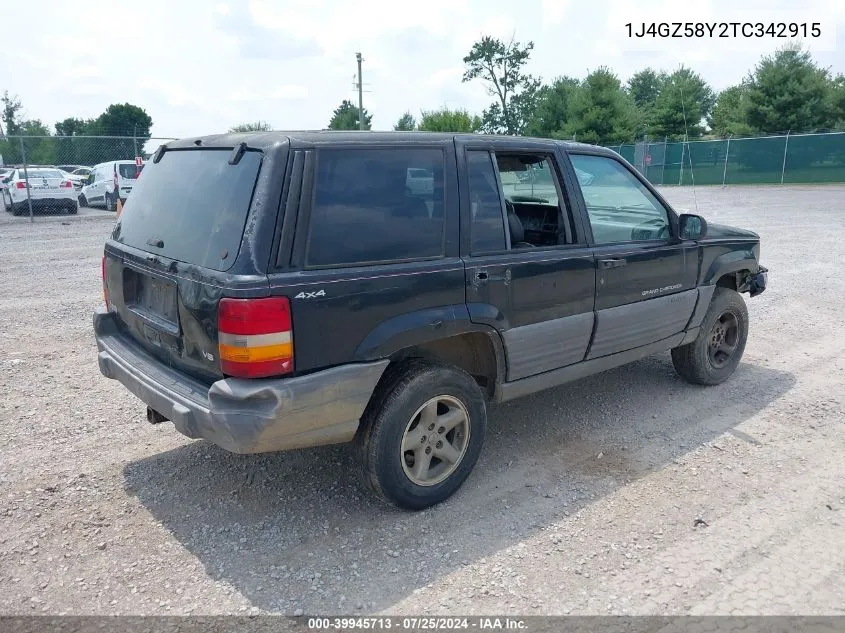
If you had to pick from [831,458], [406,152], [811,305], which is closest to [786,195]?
[811,305]

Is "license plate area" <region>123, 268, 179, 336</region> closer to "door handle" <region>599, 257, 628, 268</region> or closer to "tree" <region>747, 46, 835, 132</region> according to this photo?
"door handle" <region>599, 257, 628, 268</region>

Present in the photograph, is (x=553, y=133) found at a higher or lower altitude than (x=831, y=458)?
higher

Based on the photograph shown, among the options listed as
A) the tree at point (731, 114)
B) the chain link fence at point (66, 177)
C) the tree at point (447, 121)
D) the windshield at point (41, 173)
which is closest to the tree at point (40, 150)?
the chain link fence at point (66, 177)

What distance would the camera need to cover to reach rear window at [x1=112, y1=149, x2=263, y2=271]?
3.12 meters

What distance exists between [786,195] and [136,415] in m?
26.2

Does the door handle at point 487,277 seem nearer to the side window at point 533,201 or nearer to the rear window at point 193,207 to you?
the side window at point 533,201

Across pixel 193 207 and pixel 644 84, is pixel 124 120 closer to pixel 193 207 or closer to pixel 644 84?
pixel 644 84

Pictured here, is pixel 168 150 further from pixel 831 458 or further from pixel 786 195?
pixel 786 195

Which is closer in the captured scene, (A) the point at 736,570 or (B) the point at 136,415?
(A) the point at 736,570

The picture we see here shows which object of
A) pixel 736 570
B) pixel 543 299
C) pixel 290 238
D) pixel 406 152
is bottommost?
pixel 736 570

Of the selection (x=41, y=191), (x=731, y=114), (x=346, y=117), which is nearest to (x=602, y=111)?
(x=731, y=114)

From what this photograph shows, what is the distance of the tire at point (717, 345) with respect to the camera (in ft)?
17.1

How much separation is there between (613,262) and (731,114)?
41.4 m

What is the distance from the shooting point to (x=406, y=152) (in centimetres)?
348
